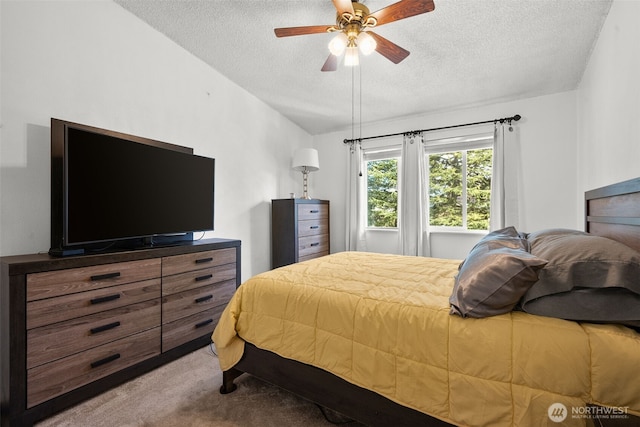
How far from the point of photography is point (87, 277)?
165 cm

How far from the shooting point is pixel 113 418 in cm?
152

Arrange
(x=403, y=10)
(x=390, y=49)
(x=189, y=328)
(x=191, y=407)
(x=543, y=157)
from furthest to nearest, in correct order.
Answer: (x=543, y=157)
(x=189, y=328)
(x=390, y=49)
(x=403, y=10)
(x=191, y=407)

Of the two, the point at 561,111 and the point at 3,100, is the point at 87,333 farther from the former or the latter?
the point at 561,111

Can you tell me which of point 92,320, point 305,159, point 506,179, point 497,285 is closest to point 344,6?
point 497,285

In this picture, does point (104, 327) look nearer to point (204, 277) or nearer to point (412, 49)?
point (204, 277)

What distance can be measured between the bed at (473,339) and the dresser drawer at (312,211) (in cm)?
220

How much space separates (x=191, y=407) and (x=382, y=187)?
145 inches

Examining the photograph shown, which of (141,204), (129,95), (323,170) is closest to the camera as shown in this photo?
(141,204)

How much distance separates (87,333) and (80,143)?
1167mm

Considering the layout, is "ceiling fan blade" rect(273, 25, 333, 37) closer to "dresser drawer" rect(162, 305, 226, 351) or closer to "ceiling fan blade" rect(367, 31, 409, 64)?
"ceiling fan blade" rect(367, 31, 409, 64)

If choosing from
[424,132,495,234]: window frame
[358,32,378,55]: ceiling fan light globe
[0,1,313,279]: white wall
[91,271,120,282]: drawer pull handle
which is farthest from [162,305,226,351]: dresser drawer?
[424,132,495,234]: window frame

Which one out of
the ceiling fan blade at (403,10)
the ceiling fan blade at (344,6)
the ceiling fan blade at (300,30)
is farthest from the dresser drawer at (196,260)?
the ceiling fan blade at (403,10)

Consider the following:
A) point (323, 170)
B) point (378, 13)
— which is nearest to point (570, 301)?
point (378, 13)

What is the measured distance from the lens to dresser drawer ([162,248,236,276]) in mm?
2082
